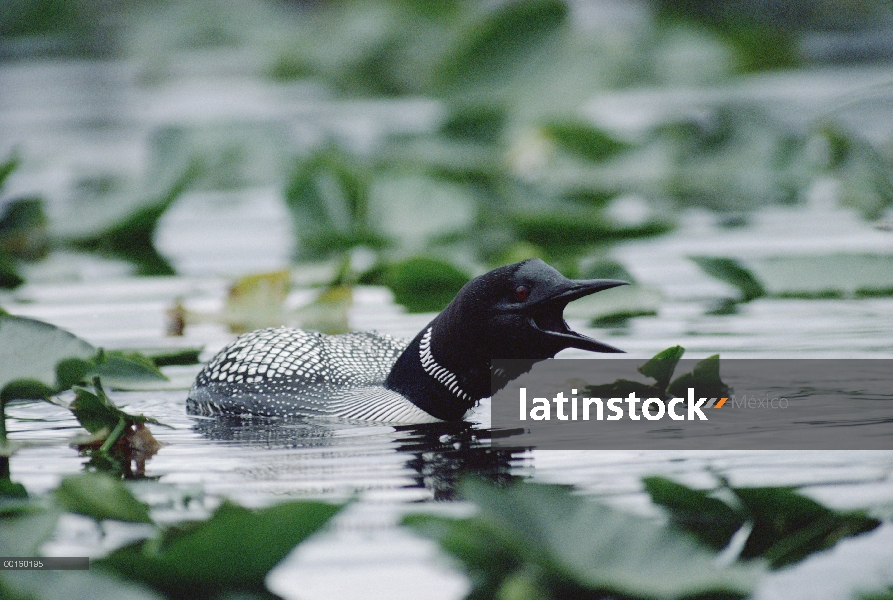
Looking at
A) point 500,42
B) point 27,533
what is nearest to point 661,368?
point 27,533

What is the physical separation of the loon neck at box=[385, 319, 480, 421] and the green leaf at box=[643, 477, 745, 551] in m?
1.25

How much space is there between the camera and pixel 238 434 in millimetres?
3336

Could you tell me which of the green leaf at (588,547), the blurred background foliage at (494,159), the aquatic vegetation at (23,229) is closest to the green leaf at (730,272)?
the blurred background foliage at (494,159)

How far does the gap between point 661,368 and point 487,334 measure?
446 millimetres

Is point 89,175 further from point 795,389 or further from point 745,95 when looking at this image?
point 795,389

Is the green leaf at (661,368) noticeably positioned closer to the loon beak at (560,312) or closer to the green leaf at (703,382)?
the green leaf at (703,382)

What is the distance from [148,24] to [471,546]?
1390 cm

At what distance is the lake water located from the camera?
87.1 inches

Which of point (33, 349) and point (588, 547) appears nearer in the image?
point (588, 547)

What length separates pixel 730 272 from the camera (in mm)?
4172

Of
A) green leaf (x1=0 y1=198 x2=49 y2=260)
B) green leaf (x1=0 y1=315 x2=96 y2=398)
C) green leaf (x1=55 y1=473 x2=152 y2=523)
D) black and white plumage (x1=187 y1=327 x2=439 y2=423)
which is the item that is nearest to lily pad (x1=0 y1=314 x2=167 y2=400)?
green leaf (x1=0 y1=315 x2=96 y2=398)

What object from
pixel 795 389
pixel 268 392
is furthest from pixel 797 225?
pixel 268 392

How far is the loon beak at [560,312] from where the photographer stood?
10.2ft

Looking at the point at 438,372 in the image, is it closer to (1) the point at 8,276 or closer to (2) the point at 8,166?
(2) the point at 8,166
